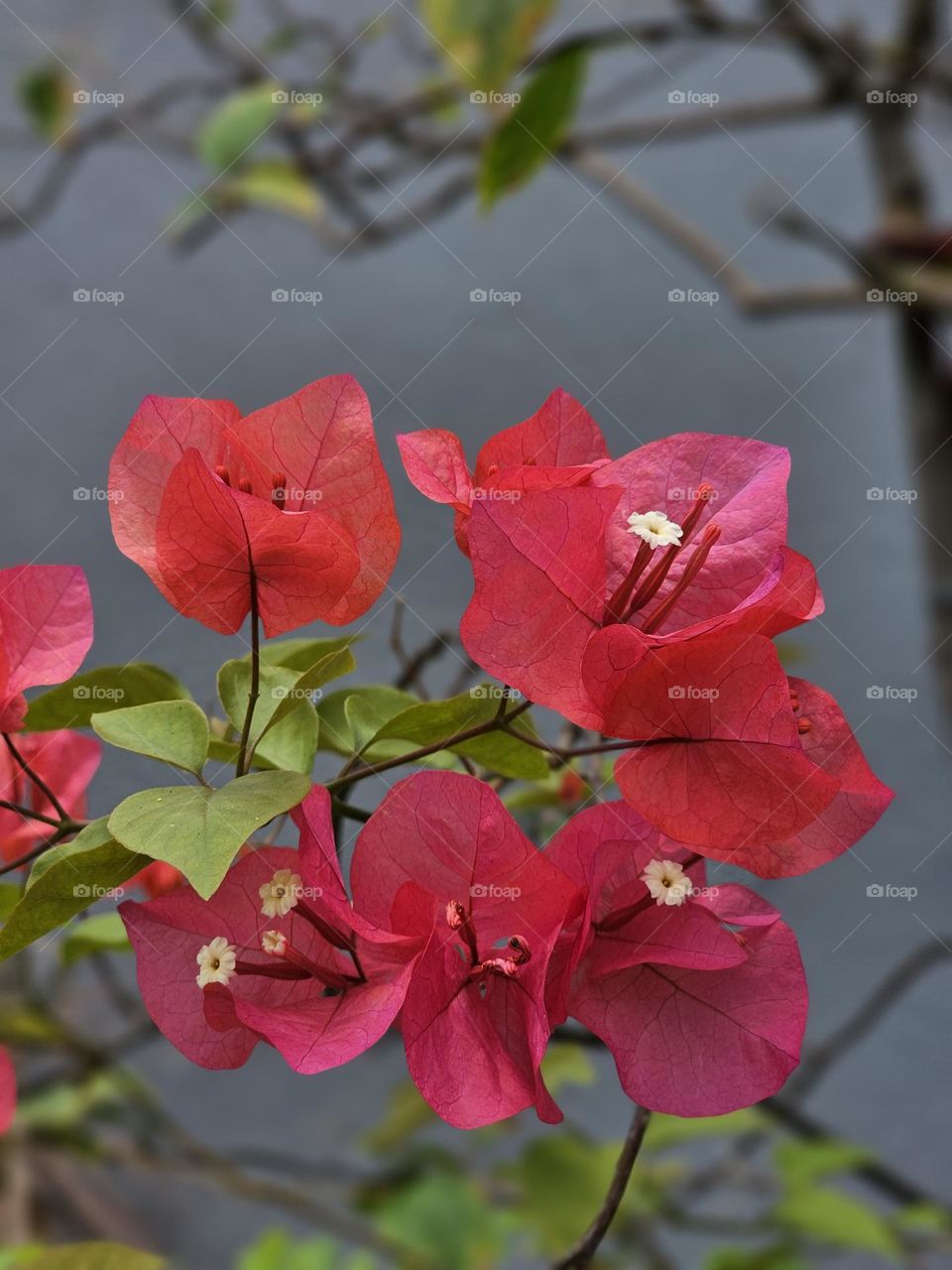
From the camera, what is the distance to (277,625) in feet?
1.42

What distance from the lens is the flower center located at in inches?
15.6

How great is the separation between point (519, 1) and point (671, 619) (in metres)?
0.86

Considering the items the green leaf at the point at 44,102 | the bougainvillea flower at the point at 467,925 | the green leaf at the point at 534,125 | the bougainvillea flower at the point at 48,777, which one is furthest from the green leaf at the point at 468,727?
the green leaf at the point at 44,102

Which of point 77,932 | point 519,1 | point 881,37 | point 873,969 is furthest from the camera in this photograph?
point 881,37

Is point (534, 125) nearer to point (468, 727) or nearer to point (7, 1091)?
point (468, 727)

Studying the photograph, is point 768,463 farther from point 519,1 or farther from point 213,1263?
point 213,1263

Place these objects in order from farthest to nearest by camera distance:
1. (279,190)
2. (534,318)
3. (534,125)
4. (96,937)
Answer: (534,318), (279,190), (534,125), (96,937)

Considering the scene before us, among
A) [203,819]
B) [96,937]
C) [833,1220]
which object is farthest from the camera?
[833,1220]

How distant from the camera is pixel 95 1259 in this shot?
20.6 inches

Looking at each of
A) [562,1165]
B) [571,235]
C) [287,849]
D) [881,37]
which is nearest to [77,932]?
[287,849]

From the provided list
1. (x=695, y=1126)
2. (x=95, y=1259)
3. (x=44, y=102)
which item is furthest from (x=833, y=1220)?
(x=44, y=102)

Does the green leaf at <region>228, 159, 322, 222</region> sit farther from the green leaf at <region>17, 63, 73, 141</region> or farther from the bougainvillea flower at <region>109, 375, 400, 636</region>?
the bougainvillea flower at <region>109, 375, 400, 636</region>

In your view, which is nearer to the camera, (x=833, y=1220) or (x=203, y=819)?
(x=203, y=819)

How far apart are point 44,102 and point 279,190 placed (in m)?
0.35
